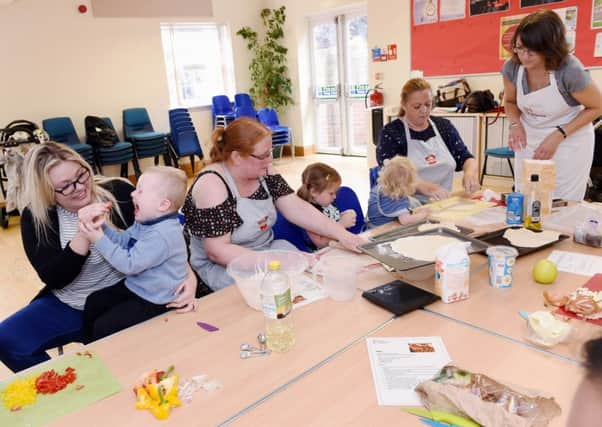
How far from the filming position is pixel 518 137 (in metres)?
2.60

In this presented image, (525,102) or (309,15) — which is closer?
(525,102)

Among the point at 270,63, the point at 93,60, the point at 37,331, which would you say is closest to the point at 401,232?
the point at 37,331

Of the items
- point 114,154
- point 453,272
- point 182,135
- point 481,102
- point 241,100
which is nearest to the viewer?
point 453,272

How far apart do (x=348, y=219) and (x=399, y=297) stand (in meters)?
0.96

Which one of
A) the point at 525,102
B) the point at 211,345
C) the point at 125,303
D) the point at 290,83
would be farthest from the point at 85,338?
the point at 290,83

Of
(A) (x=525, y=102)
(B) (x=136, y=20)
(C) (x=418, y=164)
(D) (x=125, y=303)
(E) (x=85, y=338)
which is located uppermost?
(B) (x=136, y=20)

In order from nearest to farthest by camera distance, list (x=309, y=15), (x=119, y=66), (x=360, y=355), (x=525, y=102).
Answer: (x=360, y=355) < (x=525, y=102) < (x=119, y=66) < (x=309, y=15)

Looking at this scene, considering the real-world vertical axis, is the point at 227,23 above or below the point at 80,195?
above

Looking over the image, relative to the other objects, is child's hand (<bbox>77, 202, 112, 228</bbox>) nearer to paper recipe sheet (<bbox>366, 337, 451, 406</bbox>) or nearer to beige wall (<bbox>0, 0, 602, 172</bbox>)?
paper recipe sheet (<bbox>366, 337, 451, 406</bbox>)

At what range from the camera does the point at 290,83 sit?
26.0 feet

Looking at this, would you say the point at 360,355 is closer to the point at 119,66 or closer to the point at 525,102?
the point at 525,102

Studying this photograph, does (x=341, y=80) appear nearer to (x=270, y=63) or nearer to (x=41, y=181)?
(x=270, y=63)

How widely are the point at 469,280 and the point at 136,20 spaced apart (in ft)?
21.3

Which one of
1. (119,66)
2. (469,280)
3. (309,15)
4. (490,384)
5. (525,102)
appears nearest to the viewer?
(490,384)
